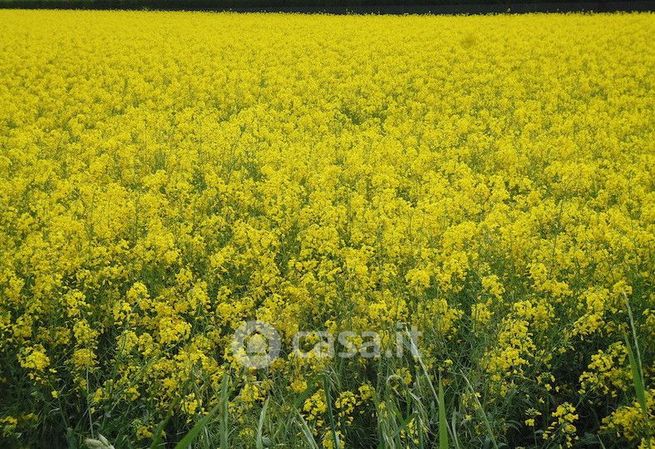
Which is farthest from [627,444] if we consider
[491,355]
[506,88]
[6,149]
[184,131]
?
[506,88]

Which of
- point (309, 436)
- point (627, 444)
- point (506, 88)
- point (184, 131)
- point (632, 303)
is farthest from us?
point (506, 88)

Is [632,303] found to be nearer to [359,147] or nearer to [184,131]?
[359,147]

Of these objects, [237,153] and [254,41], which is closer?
[237,153]

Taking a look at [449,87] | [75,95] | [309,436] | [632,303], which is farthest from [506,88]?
[309,436]

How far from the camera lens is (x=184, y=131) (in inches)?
345

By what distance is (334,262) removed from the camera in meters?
4.59

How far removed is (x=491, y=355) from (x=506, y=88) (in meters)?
8.52

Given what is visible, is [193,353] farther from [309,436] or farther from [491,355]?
[309,436]

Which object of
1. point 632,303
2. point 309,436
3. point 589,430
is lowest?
point 589,430

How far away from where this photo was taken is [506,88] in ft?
37.1

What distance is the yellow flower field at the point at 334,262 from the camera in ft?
11.1

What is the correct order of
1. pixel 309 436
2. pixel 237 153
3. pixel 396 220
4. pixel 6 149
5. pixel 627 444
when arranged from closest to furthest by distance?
pixel 309 436, pixel 627 444, pixel 396 220, pixel 237 153, pixel 6 149

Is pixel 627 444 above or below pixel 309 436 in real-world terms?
below

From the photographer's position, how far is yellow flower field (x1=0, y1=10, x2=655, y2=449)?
3393mm
